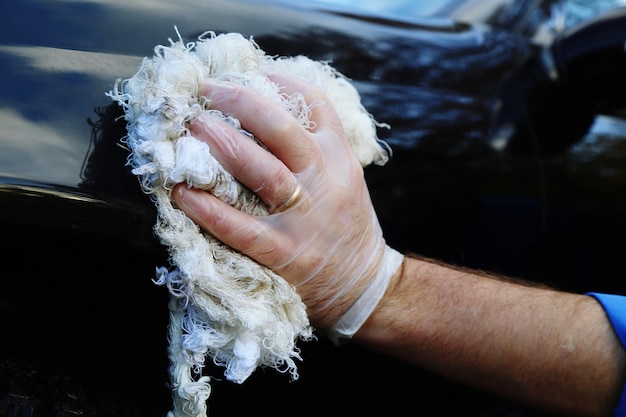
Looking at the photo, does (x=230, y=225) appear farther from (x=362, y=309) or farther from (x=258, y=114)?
(x=362, y=309)

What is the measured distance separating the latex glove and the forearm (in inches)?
2.8

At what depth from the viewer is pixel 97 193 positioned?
1035 mm

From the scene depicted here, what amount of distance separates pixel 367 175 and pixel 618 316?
1.75ft

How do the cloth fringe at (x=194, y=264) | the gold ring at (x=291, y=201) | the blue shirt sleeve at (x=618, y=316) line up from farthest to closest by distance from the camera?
the blue shirt sleeve at (x=618, y=316), the gold ring at (x=291, y=201), the cloth fringe at (x=194, y=264)

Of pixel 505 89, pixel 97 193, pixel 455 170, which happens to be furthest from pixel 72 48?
pixel 505 89

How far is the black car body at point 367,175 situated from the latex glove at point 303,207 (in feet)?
0.40

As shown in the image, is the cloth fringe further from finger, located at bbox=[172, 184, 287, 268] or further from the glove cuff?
the glove cuff

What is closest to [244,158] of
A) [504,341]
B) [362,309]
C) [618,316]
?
[362,309]

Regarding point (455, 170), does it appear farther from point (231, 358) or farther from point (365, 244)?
point (231, 358)

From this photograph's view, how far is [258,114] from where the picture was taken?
1.10 metres

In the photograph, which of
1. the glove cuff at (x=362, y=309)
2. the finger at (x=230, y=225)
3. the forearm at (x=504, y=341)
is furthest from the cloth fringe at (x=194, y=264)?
the forearm at (x=504, y=341)

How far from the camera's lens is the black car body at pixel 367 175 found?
41.3 inches

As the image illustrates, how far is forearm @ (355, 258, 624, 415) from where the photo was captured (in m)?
1.29

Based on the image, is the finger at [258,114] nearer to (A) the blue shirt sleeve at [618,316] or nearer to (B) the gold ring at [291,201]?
(B) the gold ring at [291,201]
